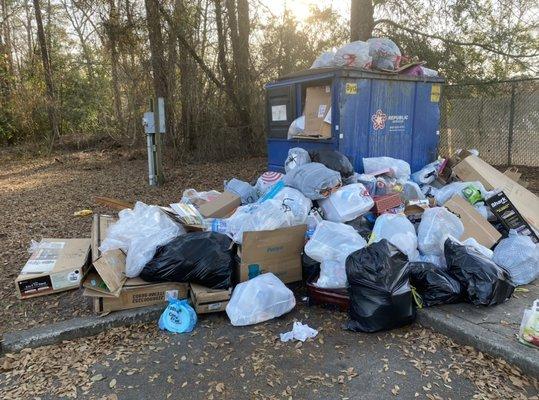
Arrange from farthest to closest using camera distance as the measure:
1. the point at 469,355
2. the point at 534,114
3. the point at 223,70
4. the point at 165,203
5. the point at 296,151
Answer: the point at 223,70 → the point at 534,114 → the point at 165,203 → the point at 296,151 → the point at 469,355

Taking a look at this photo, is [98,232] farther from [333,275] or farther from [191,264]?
[333,275]

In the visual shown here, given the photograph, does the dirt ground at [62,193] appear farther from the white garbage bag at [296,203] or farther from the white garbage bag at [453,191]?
the white garbage bag at [453,191]

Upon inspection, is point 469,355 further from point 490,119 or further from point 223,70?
point 223,70

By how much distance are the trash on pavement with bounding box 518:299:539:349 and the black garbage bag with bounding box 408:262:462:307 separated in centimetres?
50

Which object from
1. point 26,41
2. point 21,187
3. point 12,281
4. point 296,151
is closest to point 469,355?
point 296,151

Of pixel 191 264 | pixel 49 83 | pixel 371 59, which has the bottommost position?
pixel 191 264

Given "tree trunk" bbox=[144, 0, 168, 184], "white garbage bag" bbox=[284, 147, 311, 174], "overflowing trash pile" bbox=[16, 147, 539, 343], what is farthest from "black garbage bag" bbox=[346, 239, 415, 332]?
"tree trunk" bbox=[144, 0, 168, 184]

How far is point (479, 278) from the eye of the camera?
2.93m

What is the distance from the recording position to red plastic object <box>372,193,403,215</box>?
3.81 meters

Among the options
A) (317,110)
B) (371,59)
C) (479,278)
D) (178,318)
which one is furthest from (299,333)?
(371,59)

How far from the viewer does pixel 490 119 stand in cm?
764

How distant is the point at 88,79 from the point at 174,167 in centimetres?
967

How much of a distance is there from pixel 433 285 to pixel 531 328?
2.12 ft

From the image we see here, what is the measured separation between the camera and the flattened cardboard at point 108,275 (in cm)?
298
